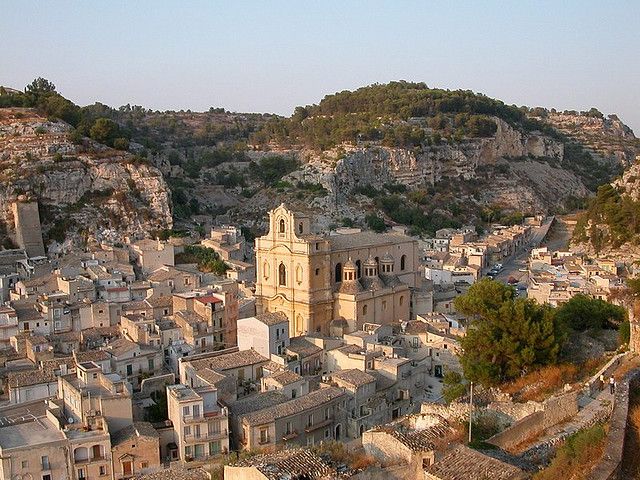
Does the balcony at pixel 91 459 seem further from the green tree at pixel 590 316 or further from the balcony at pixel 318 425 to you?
the green tree at pixel 590 316

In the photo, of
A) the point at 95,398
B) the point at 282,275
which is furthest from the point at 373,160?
the point at 95,398

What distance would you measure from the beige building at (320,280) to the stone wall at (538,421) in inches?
645

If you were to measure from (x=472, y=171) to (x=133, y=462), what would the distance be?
68.8 meters

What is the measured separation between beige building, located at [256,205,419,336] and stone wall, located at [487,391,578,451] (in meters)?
16.4

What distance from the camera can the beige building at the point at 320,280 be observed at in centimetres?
3102

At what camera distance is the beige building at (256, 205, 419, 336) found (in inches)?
1221

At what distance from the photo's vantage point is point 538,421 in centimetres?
1445

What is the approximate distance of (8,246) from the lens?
46625 millimetres

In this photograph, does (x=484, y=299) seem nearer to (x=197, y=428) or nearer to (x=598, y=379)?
(x=598, y=379)

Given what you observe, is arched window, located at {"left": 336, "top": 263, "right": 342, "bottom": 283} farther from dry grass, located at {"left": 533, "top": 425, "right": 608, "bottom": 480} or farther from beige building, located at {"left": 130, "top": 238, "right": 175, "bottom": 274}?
dry grass, located at {"left": 533, "top": 425, "right": 608, "bottom": 480}

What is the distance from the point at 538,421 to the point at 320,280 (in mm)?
17503

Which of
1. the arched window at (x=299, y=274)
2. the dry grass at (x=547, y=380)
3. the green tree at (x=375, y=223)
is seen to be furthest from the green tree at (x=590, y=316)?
the green tree at (x=375, y=223)

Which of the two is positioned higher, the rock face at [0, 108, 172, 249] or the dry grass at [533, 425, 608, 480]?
the rock face at [0, 108, 172, 249]

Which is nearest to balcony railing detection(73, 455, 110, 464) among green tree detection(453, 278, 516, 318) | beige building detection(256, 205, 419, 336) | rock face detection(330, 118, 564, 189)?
green tree detection(453, 278, 516, 318)
